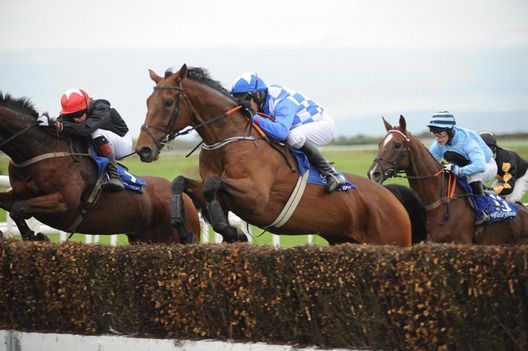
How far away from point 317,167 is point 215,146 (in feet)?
3.04

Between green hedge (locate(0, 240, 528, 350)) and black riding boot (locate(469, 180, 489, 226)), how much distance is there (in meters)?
3.53

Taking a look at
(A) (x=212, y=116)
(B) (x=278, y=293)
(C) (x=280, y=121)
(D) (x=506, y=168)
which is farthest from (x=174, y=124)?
(D) (x=506, y=168)

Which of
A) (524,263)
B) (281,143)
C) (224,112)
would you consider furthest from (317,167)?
(524,263)

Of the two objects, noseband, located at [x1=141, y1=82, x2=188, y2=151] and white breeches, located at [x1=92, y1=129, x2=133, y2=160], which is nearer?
noseband, located at [x1=141, y1=82, x2=188, y2=151]

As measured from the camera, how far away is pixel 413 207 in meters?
8.62

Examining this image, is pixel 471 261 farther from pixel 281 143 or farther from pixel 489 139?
pixel 489 139

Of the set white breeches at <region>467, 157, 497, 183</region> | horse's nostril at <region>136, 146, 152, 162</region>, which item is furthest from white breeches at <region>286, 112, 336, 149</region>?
white breeches at <region>467, 157, 497, 183</region>

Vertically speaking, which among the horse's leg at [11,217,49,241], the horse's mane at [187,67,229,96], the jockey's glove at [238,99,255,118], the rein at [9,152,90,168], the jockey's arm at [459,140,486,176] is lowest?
the horse's leg at [11,217,49,241]

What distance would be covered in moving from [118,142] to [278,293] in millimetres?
3400

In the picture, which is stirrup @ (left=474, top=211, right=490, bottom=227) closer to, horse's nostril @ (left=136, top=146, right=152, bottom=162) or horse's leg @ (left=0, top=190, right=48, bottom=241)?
horse's nostril @ (left=136, top=146, right=152, bottom=162)

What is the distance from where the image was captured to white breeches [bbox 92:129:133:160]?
810cm

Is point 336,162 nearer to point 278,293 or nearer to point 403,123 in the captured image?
point 403,123

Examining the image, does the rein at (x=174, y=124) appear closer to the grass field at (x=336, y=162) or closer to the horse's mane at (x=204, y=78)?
the horse's mane at (x=204, y=78)

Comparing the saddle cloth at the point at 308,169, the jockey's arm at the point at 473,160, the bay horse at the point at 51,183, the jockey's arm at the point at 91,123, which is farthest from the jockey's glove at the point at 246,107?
the jockey's arm at the point at 473,160
